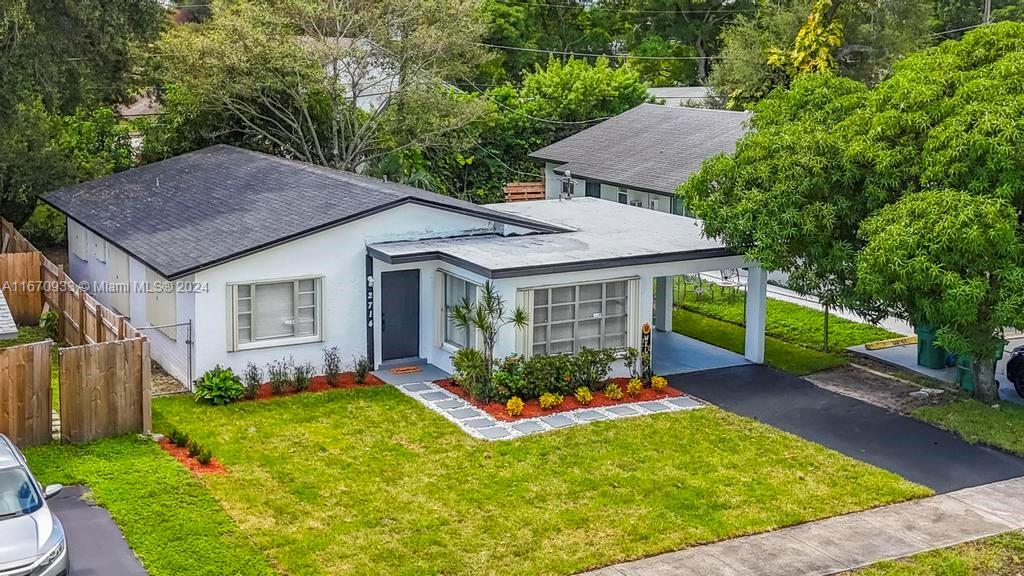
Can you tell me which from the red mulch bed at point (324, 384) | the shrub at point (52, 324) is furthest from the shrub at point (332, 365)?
the shrub at point (52, 324)

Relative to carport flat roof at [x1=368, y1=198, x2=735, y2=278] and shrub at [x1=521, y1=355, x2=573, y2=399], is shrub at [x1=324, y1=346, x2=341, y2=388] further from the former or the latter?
shrub at [x1=521, y1=355, x2=573, y2=399]

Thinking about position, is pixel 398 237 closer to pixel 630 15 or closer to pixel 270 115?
pixel 270 115

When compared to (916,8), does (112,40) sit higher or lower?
lower

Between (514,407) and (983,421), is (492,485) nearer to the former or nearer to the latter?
(514,407)

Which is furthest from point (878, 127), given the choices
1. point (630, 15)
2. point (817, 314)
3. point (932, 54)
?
point (630, 15)

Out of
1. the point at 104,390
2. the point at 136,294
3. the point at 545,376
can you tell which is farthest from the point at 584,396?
the point at 136,294

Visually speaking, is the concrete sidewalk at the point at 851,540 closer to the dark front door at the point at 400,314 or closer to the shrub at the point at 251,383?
the shrub at the point at 251,383

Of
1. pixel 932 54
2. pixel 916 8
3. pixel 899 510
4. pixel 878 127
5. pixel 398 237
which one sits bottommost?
pixel 899 510
